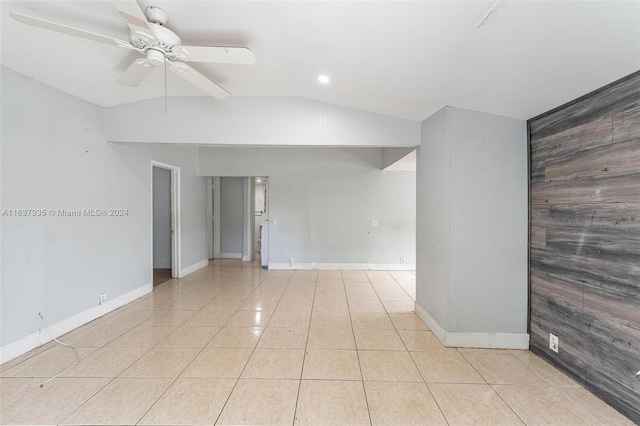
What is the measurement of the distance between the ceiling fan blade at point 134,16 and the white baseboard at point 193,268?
4517 millimetres

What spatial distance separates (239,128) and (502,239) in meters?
3.10

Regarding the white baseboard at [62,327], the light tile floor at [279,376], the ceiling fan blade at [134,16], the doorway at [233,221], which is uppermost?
the ceiling fan blade at [134,16]

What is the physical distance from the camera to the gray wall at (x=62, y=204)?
2439mm

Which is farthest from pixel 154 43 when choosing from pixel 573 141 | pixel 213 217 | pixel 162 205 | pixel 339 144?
pixel 213 217

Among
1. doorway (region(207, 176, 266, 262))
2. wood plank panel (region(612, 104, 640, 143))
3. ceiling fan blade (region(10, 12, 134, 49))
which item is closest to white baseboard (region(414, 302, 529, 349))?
wood plank panel (region(612, 104, 640, 143))

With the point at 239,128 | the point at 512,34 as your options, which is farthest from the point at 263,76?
the point at 512,34

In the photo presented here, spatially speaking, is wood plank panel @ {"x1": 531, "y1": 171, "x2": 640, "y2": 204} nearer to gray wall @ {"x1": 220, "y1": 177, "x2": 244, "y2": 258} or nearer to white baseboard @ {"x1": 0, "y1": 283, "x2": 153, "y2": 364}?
white baseboard @ {"x1": 0, "y1": 283, "x2": 153, "y2": 364}

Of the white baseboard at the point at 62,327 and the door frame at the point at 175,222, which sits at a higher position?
the door frame at the point at 175,222

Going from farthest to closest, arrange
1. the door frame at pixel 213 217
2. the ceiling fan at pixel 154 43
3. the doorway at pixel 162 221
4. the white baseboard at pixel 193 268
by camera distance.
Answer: the door frame at pixel 213 217 < the doorway at pixel 162 221 < the white baseboard at pixel 193 268 < the ceiling fan at pixel 154 43

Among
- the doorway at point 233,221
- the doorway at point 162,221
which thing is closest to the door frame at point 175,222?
the doorway at point 162,221

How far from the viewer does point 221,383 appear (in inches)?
83.5

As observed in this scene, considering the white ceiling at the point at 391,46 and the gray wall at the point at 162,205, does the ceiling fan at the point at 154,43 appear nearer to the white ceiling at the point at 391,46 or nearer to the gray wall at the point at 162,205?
the white ceiling at the point at 391,46

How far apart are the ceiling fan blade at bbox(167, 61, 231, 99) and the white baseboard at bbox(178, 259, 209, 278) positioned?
157 inches

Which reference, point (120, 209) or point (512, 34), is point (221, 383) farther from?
point (512, 34)
